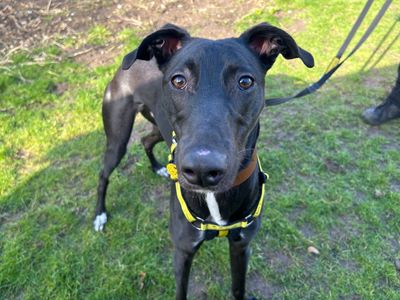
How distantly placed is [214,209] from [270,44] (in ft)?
3.76

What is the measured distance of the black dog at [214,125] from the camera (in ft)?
6.01

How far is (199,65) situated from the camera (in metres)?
2.12

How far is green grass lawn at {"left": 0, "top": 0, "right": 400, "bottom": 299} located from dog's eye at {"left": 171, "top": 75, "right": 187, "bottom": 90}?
1.85 metres

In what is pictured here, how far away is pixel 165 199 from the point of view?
410cm

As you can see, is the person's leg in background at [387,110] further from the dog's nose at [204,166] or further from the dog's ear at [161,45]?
the dog's nose at [204,166]

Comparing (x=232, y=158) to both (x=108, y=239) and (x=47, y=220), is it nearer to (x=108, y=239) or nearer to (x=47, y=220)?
(x=108, y=239)

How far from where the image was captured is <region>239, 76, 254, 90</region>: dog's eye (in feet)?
7.02

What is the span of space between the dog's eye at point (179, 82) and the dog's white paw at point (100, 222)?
82.5 inches

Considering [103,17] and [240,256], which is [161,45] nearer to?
[240,256]

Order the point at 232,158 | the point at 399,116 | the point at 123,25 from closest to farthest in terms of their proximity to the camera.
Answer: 1. the point at 232,158
2. the point at 399,116
3. the point at 123,25

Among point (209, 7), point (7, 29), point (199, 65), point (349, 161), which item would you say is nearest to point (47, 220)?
point (199, 65)

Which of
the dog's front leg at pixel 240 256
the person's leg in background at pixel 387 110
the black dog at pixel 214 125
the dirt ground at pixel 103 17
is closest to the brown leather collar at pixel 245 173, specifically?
the black dog at pixel 214 125

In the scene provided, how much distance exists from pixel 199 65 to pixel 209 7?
564cm

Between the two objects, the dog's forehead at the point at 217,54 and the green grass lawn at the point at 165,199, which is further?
the green grass lawn at the point at 165,199
